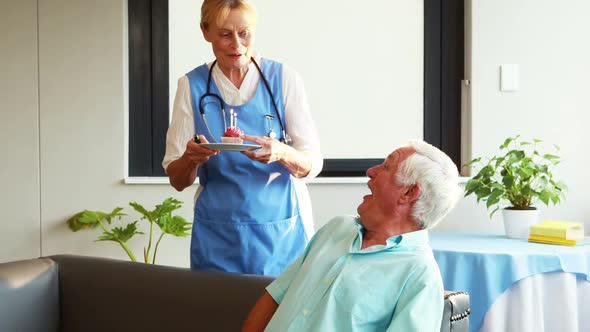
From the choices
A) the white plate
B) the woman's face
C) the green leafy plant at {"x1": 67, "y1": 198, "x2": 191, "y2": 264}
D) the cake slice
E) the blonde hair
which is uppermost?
the blonde hair

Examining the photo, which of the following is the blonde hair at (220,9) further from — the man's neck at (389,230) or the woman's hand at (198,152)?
the man's neck at (389,230)

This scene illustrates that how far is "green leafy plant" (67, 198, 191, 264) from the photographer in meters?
3.80

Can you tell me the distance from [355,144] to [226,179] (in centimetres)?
187

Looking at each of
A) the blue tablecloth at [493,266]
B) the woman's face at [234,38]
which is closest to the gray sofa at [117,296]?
the woman's face at [234,38]

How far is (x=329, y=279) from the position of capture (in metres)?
1.85

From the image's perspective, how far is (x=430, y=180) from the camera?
1840mm

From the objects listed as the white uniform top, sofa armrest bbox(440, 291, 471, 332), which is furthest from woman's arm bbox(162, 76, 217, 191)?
sofa armrest bbox(440, 291, 471, 332)

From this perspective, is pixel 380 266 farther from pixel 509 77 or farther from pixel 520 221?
pixel 509 77

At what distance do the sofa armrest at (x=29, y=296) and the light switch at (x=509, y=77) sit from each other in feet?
7.77

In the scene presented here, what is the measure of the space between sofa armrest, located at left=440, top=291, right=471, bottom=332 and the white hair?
0.62 ft

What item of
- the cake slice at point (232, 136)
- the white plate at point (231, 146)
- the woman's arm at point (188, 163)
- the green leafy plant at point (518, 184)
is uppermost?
the cake slice at point (232, 136)

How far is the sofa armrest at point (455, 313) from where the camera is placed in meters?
1.79

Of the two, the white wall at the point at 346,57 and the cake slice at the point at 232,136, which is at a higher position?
the white wall at the point at 346,57

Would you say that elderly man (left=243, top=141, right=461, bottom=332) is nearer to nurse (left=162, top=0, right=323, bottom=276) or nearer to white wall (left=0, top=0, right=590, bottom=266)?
nurse (left=162, top=0, right=323, bottom=276)
